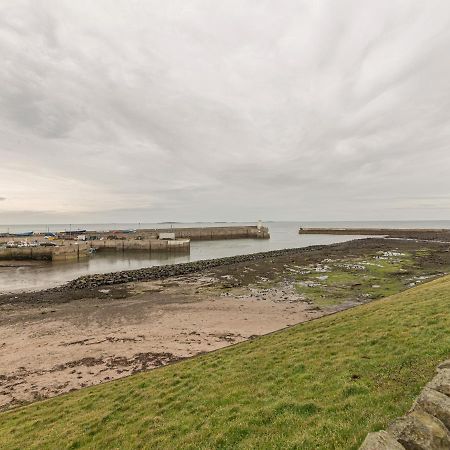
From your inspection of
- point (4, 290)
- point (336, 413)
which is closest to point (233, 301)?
point (336, 413)

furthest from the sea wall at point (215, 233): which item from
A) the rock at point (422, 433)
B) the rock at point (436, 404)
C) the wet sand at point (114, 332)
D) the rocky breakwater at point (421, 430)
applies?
the rock at point (422, 433)

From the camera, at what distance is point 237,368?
503 inches

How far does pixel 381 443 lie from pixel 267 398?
5082mm

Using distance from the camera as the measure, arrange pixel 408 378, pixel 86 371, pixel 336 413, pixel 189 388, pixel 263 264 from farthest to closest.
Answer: pixel 263 264 < pixel 86 371 < pixel 189 388 < pixel 408 378 < pixel 336 413

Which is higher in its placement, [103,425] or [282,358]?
[282,358]

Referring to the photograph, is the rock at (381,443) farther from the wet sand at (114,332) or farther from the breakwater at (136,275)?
the breakwater at (136,275)

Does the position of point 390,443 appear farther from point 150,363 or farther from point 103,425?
point 150,363

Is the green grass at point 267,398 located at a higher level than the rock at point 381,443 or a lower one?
lower

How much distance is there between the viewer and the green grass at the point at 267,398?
24.0 feet

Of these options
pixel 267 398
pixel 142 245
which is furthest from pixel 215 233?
pixel 267 398

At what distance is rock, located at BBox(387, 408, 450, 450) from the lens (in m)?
4.70

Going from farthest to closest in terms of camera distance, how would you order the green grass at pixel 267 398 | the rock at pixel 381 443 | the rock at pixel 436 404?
the green grass at pixel 267 398 → the rock at pixel 436 404 → the rock at pixel 381 443

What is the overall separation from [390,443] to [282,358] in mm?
8385

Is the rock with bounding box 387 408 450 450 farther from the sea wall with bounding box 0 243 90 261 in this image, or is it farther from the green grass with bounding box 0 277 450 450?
the sea wall with bounding box 0 243 90 261
